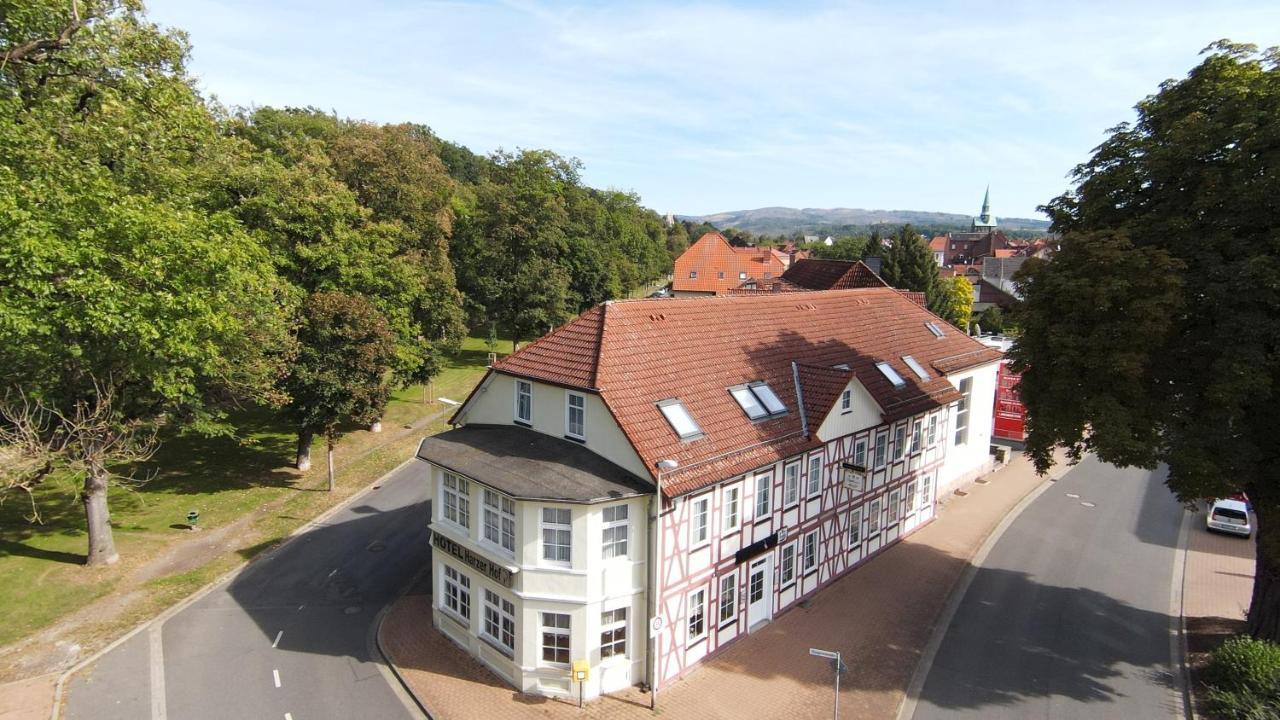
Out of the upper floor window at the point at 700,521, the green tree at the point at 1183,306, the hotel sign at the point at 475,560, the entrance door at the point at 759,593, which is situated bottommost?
the entrance door at the point at 759,593

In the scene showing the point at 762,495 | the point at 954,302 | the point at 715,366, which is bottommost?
the point at 762,495

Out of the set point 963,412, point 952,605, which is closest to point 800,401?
point 952,605

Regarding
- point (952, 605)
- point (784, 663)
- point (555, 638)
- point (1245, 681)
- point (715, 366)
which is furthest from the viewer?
point (952, 605)

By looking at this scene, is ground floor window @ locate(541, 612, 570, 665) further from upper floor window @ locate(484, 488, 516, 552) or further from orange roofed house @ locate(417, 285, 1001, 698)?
upper floor window @ locate(484, 488, 516, 552)

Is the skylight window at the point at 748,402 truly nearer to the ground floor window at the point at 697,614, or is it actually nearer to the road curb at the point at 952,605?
the ground floor window at the point at 697,614

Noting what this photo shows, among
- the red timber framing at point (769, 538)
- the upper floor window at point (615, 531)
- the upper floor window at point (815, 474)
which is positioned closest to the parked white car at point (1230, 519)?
the red timber framing at point (769, 538)

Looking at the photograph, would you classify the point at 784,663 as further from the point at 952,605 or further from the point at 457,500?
the point at 457,500

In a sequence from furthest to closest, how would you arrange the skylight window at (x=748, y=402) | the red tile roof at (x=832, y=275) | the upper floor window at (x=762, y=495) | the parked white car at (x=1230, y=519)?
the red tile roof at (x=832, y=275), the parked white car at (x=1230, y=519), the skylight window at (x=748, y=402), the upper floor window at (x=762, y=495)
